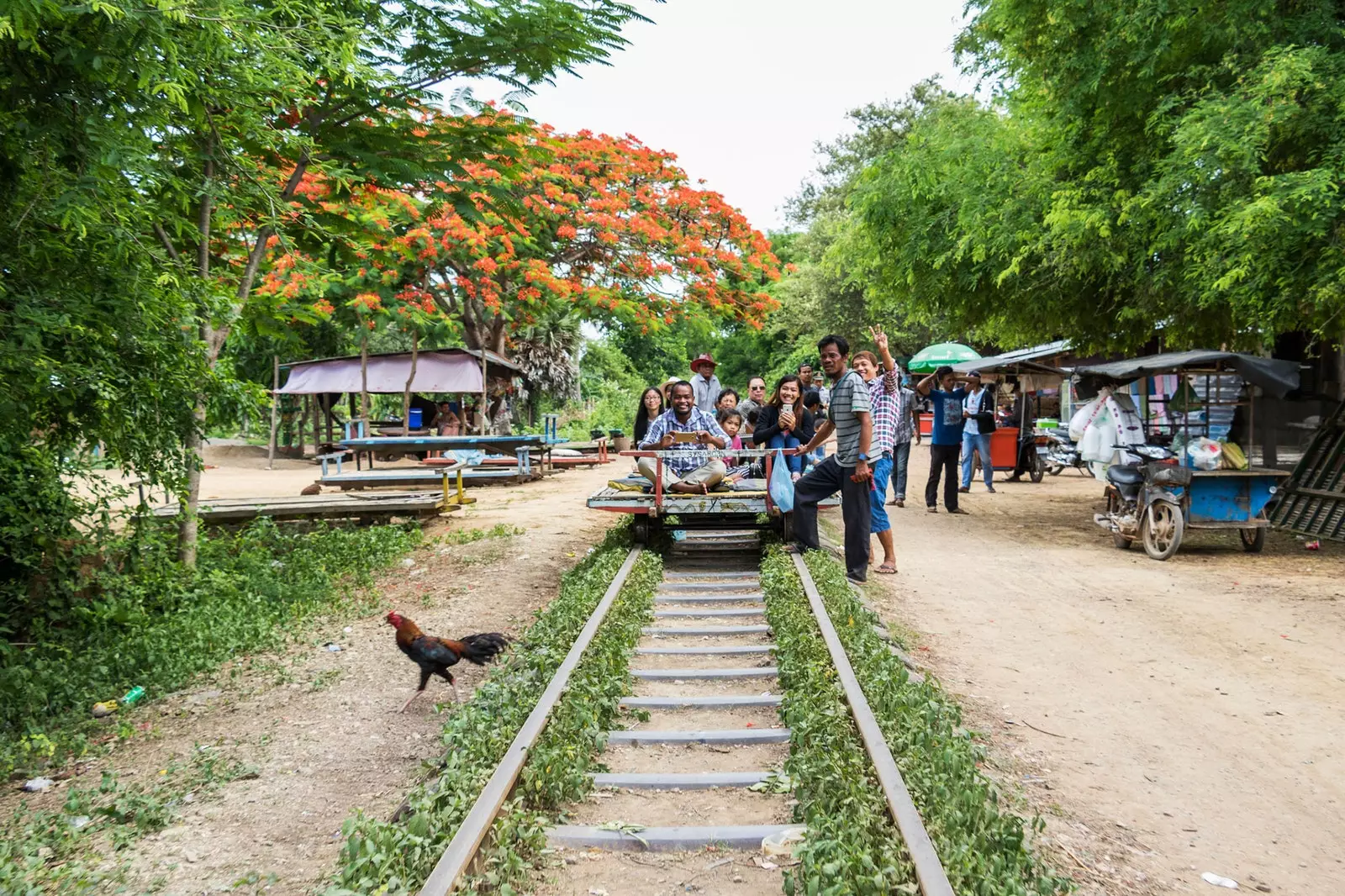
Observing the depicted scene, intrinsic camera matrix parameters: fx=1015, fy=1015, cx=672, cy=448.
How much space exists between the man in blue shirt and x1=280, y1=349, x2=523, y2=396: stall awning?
1258 centimetres

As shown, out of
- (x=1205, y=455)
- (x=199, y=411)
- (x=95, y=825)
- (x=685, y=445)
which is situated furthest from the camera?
(x=1205, y=455)

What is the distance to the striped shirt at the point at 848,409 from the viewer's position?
8797mm

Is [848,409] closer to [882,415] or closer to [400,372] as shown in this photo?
[882,415]

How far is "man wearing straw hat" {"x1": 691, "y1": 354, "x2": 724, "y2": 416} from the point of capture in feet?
41.4

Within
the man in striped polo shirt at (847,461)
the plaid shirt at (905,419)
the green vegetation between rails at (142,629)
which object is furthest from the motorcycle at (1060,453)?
the green vegetation between rails at (142,629)

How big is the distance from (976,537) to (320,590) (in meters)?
7.89

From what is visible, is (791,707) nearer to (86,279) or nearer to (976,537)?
(86,279)

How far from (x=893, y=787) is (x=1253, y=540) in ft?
31.0

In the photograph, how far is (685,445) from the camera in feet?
34.6

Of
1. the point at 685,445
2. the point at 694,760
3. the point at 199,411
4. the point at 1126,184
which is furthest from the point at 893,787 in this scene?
the point at 1126,184

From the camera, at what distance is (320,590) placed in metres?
9.12

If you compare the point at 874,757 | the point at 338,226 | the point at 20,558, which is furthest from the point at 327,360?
the point at 874,757

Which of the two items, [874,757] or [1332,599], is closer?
[874,757]

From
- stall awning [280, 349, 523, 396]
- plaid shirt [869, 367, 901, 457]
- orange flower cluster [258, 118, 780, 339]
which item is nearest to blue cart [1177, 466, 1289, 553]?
plaid shirt [869, 367, 901, 457]
